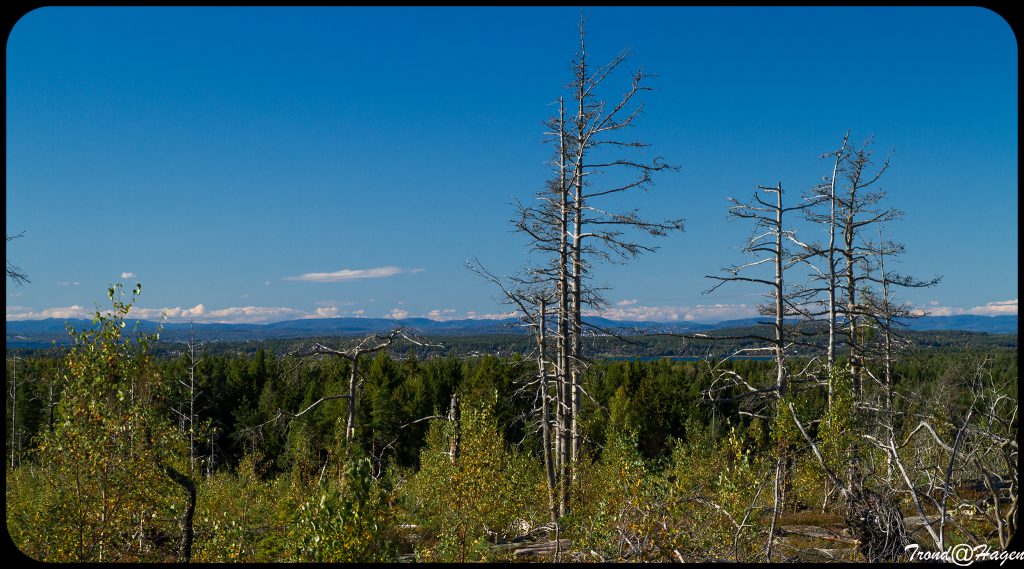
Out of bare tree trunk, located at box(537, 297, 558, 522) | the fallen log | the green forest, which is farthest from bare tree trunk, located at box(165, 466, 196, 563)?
the fallen log

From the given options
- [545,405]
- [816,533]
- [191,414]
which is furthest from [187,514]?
[191,414]

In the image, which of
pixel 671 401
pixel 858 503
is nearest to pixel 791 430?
pixel 858 503

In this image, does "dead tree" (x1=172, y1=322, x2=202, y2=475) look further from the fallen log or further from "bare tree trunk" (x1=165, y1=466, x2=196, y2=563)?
the fallen log

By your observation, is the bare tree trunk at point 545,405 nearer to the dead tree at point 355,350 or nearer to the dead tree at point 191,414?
the dead tree at point 355,350

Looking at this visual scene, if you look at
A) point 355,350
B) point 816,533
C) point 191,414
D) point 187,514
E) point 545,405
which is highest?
point 355,350

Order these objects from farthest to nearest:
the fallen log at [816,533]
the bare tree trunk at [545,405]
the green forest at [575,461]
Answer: the fallen log at [816,533] → the bare tree trunk at [545,405] → the green forest at [575,461]

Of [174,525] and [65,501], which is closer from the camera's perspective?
[65,501]

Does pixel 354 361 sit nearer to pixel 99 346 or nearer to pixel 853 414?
pixel 99 346

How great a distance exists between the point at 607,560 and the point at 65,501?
7112 millimetres

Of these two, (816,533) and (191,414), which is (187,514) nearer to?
(816,533)

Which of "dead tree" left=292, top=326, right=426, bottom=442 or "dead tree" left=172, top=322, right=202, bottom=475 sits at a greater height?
"dead tree" left=292, top=326, right=426, bottom=442

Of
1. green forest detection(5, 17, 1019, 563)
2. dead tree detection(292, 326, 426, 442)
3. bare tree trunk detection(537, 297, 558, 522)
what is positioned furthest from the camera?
bare tree trunk detection(537, 297, 558, 522)

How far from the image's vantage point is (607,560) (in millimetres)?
8914

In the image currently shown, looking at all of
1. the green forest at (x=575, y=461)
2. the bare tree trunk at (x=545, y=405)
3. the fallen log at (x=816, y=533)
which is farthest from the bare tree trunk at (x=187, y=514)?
the fallen log at (x=816, y=533)
